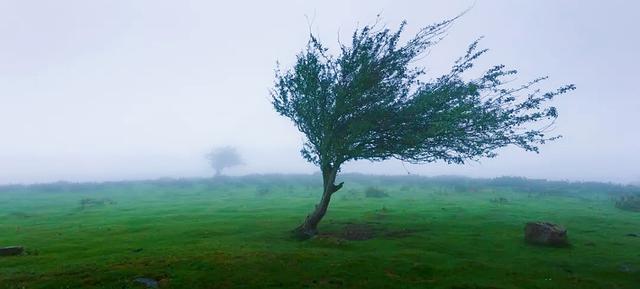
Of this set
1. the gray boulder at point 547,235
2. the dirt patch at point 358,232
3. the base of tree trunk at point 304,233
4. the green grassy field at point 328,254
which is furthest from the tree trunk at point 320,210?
the gray boulder at point 547,235

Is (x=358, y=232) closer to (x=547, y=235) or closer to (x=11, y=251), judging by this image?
(x=547, y=235)

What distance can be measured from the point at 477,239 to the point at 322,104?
16.5 metres

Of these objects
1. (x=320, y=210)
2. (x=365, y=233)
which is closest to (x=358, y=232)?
(x=365, y=233)

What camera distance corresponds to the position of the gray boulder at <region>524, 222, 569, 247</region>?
31.1 m

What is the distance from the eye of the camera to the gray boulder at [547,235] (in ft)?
102

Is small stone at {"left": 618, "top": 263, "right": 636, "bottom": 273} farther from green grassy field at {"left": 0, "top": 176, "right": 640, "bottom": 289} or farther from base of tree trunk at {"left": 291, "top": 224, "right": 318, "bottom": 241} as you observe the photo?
base of tree trunk at {"left": 291, "top": 224, "right": 318, "bottom": 241}

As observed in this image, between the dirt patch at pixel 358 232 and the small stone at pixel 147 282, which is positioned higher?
the dirt patch at pixel 358 232

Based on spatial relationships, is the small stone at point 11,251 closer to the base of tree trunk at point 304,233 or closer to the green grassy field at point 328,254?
the green grassy field at point 328,254

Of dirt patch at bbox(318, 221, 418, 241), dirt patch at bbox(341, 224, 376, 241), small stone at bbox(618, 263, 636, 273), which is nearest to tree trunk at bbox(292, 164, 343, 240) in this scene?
dirt patch at bbox(318, 221, 418, 241)

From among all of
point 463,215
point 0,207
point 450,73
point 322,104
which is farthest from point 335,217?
point 0,207

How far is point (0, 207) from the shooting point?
7694 cm

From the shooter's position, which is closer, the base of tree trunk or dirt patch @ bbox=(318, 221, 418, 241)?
the base of tree trunk

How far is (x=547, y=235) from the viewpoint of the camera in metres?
31.3

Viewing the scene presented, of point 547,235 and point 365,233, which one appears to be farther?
point 365,233
